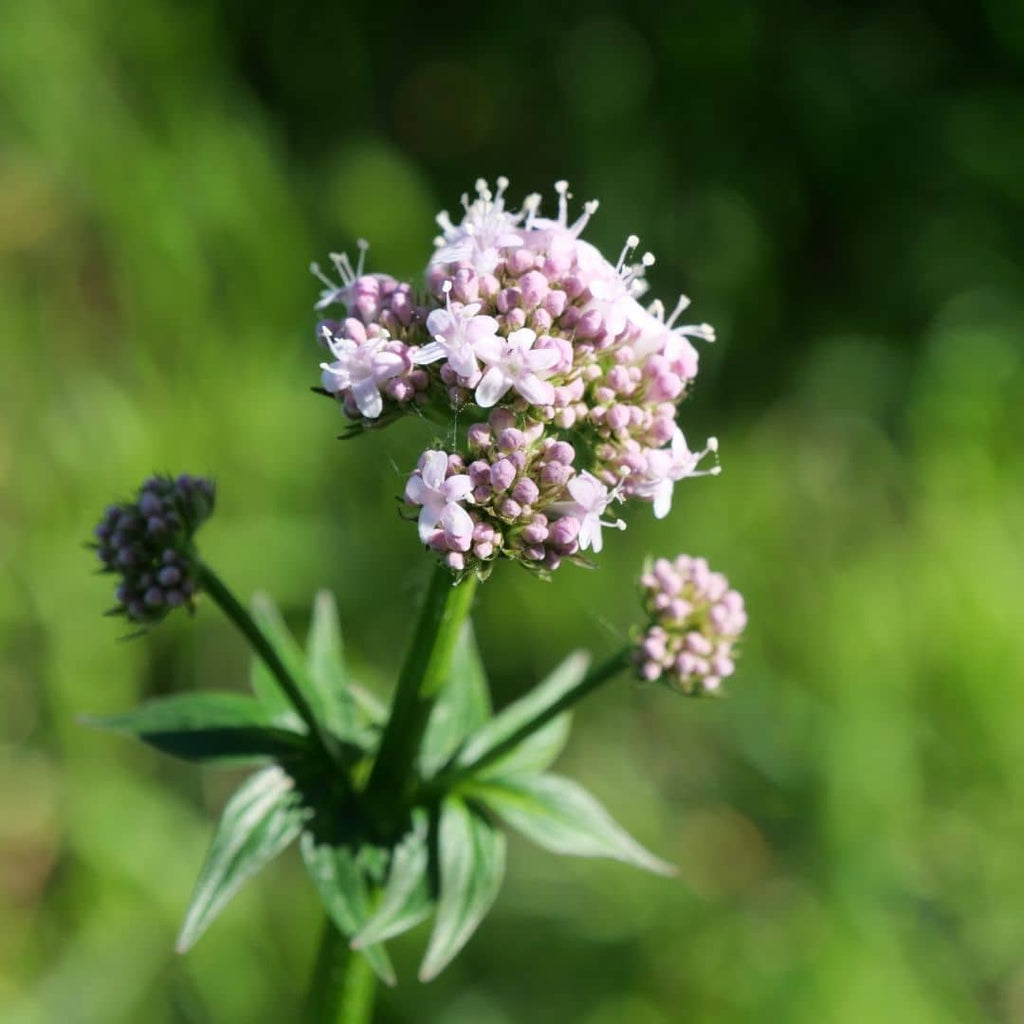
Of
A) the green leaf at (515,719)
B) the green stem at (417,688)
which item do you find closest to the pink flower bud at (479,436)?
the green stem at (417,688)

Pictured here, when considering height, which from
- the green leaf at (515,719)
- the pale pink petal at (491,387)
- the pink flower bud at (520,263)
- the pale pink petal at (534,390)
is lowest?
the green leaf at (515,719)

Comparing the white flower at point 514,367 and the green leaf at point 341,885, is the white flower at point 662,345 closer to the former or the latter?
the white flower at point 514,367

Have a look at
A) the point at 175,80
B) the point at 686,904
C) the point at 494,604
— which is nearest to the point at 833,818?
the point at 686,904

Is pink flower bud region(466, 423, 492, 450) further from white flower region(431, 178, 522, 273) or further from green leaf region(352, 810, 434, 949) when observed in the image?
green leaf region(352, 810, 434, 949)

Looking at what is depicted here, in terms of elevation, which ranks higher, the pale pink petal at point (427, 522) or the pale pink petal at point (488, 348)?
the pale pink petal at point (488, 348)

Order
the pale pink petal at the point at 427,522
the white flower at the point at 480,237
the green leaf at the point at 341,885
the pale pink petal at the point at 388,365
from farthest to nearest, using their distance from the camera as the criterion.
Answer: the green leaf at the point at 341,885, the white flower at the point at 480,237, the pale pink petal at the point at 388,365, the pale pink petal at the point at 427,522

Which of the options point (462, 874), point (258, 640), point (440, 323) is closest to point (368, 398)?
point (440, 323)
